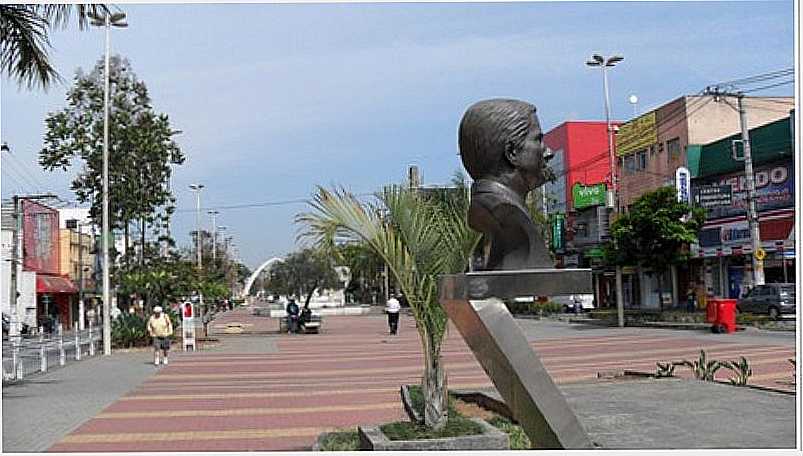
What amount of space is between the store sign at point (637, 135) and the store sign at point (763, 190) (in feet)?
21.6

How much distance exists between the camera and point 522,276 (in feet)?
25.0

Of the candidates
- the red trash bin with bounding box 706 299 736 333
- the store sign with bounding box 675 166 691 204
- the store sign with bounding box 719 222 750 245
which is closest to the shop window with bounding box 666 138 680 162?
the store sign with bounding box 675 166 691 204

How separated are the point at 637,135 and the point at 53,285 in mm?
29694

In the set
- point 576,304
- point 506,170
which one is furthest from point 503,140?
point 576,304

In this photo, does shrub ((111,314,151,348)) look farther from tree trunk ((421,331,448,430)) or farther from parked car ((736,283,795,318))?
tree trunk ((421,331,448,430))

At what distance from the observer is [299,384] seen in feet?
54.3

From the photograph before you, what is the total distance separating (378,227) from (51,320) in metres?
41.1

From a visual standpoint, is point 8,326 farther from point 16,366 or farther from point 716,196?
point 716,196

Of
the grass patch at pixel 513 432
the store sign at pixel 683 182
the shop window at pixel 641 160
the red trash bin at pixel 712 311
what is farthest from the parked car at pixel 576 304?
the grass patch at pixel 513 432

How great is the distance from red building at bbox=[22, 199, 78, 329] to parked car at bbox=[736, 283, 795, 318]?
29537 mm

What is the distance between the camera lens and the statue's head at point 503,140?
765 cm

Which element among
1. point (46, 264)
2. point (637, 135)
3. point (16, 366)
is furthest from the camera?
point (46, 264)

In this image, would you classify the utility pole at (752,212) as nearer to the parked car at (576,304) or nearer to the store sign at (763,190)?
the store sign at (763,190)

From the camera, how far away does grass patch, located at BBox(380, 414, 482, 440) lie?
8992 mm
